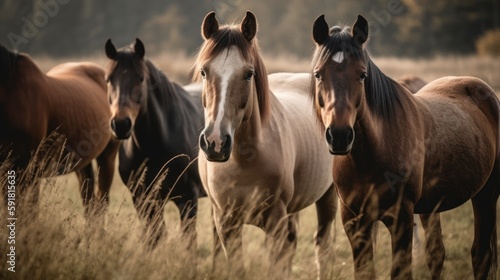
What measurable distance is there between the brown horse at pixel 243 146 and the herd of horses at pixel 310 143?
10 millimetres

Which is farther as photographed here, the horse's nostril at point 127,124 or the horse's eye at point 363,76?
the horse's nostril at point 127,124

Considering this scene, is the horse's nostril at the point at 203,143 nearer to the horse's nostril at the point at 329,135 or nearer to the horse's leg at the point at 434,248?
the horse's nostril at the point at 329,135

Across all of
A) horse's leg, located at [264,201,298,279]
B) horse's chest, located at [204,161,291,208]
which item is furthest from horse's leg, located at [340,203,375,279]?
horse's chest, located at [204,161,291,208]

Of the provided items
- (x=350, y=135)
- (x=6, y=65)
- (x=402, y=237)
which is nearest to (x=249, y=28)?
(x=350, y=135)

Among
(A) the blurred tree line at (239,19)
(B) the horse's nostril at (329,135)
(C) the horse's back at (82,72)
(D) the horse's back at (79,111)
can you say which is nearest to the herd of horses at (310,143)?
(B) the horse's nostril at (329,135)

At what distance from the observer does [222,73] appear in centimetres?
396

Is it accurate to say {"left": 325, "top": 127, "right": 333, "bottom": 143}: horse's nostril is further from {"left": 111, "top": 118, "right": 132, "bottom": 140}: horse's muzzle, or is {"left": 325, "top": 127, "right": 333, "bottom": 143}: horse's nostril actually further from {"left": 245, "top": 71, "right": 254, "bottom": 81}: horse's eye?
{"left": 111, "top": 118, "right": 132, "bottom": 140}: horse's muzzle

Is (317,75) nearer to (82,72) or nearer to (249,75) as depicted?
(249,75)

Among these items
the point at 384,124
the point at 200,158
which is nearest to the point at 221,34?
the point at 200,158

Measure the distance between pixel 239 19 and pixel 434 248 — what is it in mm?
34827

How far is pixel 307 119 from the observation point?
17.4 feet

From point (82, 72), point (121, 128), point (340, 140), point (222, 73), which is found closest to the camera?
point (340, 140)

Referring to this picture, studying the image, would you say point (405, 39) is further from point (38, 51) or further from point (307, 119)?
point (307, 119)

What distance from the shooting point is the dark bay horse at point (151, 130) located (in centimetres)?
576
